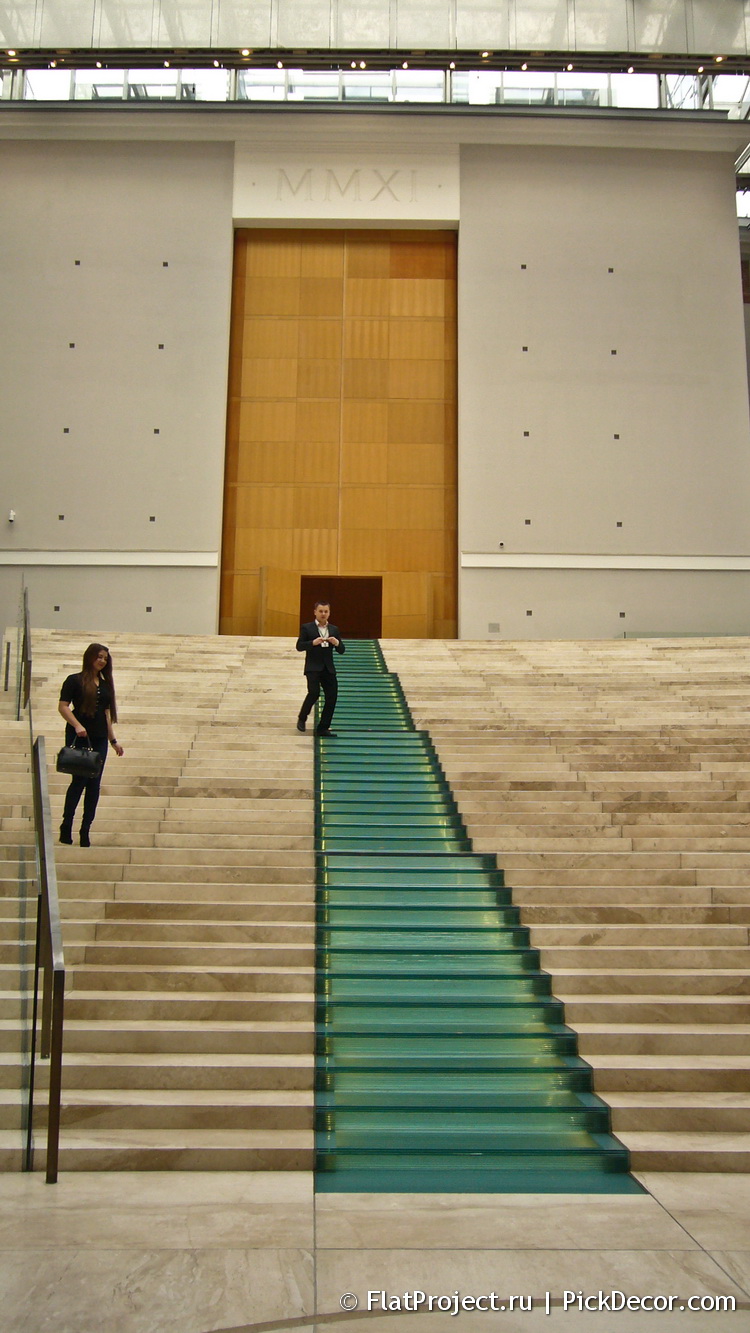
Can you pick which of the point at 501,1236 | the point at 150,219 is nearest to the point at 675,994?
the point at 501,1236

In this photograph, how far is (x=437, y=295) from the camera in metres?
21.4

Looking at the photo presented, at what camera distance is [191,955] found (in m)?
5.75

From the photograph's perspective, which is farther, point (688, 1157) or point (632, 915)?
point (632, 915)

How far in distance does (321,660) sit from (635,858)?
3.73 meters

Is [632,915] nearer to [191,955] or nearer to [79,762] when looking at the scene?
[191,955]

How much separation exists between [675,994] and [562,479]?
15.8 metres

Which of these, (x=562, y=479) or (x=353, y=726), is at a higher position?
(x=562, y=479)

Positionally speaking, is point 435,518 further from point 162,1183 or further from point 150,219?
point 162,1183

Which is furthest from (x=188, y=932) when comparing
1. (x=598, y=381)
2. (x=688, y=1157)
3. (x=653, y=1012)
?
(x=598, y=381)

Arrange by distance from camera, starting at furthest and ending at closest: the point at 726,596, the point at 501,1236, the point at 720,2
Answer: the point at 726,596 → the point at 720,2 → the point at 501,1236

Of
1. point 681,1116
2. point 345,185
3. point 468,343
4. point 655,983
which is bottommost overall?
point 681,1116

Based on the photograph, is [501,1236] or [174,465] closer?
[501,1236]

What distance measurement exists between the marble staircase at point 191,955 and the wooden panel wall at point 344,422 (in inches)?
428

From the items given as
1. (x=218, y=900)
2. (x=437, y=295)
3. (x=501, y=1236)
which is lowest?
(x=501, y=1236)
